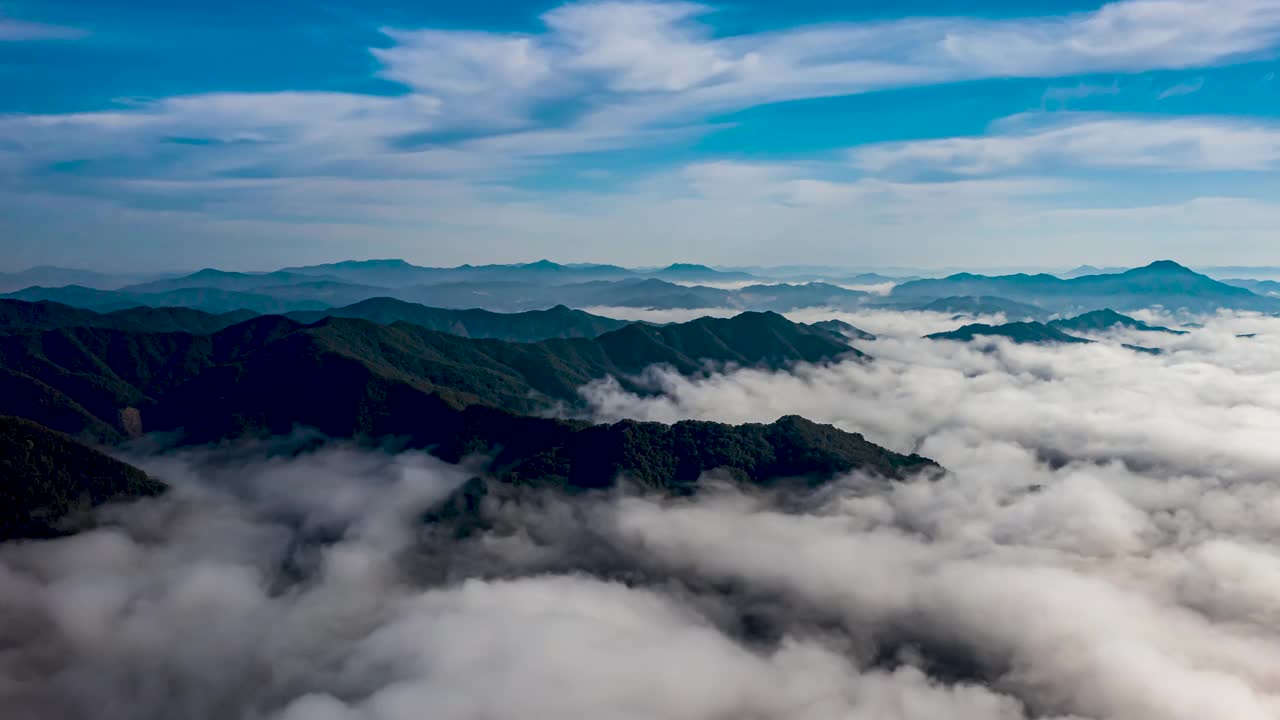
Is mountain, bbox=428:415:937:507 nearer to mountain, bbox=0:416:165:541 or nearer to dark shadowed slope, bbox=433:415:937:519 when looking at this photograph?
dark shadowed slope, bbox=433:415:937:519

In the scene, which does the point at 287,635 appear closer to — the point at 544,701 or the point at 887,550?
the point at 544,701

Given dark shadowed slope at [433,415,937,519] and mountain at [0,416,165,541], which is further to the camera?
dark shadowed slope at [433,415,937,519]

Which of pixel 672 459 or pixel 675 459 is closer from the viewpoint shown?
pixel 672 459

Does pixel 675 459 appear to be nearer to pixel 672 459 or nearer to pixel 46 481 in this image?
pixel 672 459

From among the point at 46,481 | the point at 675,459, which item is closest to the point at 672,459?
the point at 675,459

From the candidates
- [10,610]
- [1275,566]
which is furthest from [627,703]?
[1275,566]

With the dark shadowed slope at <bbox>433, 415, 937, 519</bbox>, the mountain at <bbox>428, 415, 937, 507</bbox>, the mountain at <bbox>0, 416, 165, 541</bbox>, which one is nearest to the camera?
the mountain at <bbox>0, 416, 165, 541</bbox>

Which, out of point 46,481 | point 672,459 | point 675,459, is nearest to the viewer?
point 46,481

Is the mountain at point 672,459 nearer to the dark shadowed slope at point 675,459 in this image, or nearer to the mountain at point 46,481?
the dark shadowed slope at point 675,459

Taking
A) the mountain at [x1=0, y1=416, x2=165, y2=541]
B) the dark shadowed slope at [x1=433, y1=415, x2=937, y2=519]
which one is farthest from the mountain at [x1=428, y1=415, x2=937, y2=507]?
the mountain at [x1=0, y1=416, x2=165, y2=541]
